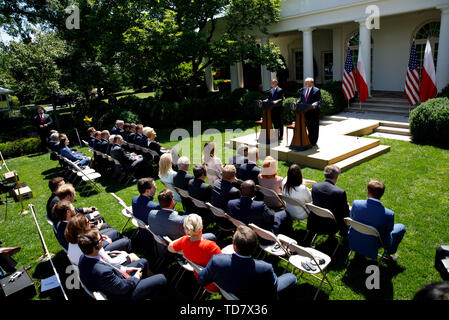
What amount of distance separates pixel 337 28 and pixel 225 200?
16711 millimetres

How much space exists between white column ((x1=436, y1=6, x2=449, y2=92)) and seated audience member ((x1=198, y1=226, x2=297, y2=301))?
12.9 m

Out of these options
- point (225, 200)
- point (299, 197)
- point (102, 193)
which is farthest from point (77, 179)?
point (299, 197)

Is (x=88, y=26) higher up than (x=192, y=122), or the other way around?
(x=88, y=26)

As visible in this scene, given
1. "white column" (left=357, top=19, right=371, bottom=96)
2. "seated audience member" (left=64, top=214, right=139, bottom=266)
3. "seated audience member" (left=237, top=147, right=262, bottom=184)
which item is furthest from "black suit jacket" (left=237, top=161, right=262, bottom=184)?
"white column" (left=357, top=19, right=371, bottom=96)

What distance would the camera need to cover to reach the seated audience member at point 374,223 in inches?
162

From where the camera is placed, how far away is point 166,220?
436 cm

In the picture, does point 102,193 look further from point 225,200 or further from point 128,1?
point 128,1

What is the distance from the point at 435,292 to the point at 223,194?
327cm

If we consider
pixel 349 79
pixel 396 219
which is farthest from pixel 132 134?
pixel 349 79

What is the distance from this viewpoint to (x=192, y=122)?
55.2 ft

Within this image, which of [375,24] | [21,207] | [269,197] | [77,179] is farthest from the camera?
[375,24]

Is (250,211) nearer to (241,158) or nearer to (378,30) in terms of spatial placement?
(241,158)

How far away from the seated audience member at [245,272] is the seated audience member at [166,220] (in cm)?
129

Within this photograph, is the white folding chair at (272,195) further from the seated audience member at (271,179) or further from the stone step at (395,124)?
the stone step at (395,124)
